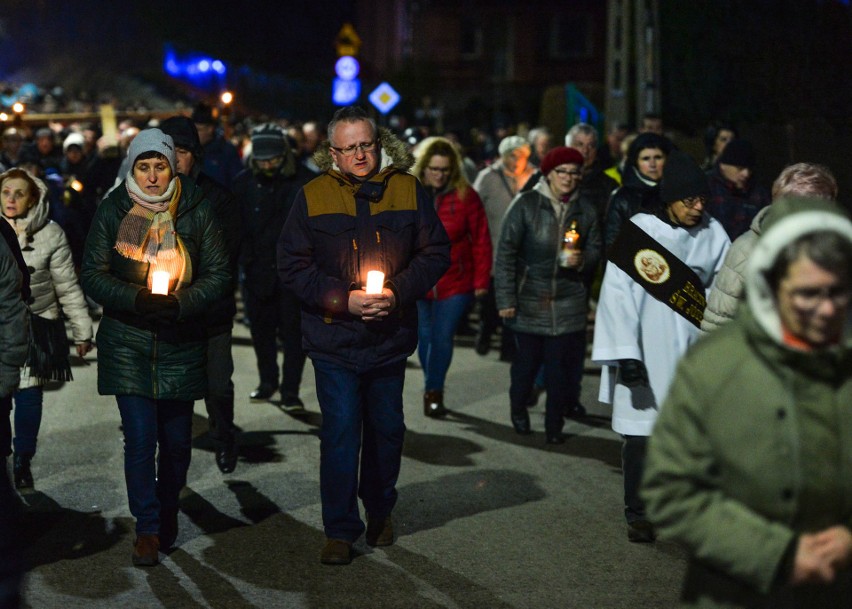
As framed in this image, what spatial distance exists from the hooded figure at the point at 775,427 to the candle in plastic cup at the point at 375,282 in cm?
286

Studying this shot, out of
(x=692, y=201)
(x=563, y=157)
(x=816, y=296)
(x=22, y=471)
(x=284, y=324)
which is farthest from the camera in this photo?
(x=284, y=324)

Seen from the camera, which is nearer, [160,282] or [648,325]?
[160,282]

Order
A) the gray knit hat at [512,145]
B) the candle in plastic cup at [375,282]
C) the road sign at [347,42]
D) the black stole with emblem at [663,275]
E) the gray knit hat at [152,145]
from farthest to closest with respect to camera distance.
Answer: the road sign at [347,42]
the gray knit hat at [512,145]
the black stole with emblem at [663,275]
the gray knit hat at [152,145]
the candle in plastic cup at [375,282]

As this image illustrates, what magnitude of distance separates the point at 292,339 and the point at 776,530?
703 centimetres

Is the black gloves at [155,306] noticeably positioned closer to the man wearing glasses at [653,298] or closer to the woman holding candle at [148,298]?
the woman holding candle at [148,298]

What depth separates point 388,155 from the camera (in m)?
6.75

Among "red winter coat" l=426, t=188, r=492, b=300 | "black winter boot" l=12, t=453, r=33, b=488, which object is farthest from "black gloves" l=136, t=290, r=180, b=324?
"red winter coat" l=426, t=188, r=492, b=300

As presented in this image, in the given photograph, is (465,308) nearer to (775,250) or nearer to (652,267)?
(652,267)

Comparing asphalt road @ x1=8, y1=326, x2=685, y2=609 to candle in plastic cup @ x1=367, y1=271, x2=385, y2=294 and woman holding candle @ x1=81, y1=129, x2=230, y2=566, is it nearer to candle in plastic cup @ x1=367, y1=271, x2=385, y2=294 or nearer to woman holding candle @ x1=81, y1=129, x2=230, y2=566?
woman holding candle @ x1=81, y1=129, x2=230, y2=566

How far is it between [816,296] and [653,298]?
351 cm

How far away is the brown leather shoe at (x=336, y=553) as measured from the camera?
252 inches

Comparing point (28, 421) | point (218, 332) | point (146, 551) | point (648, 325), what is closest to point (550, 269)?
point (218, 332)

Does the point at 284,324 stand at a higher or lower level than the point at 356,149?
lower

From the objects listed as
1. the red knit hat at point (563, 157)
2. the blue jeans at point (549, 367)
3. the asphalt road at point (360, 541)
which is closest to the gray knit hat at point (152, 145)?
the asphalt road at point (360, 541)
